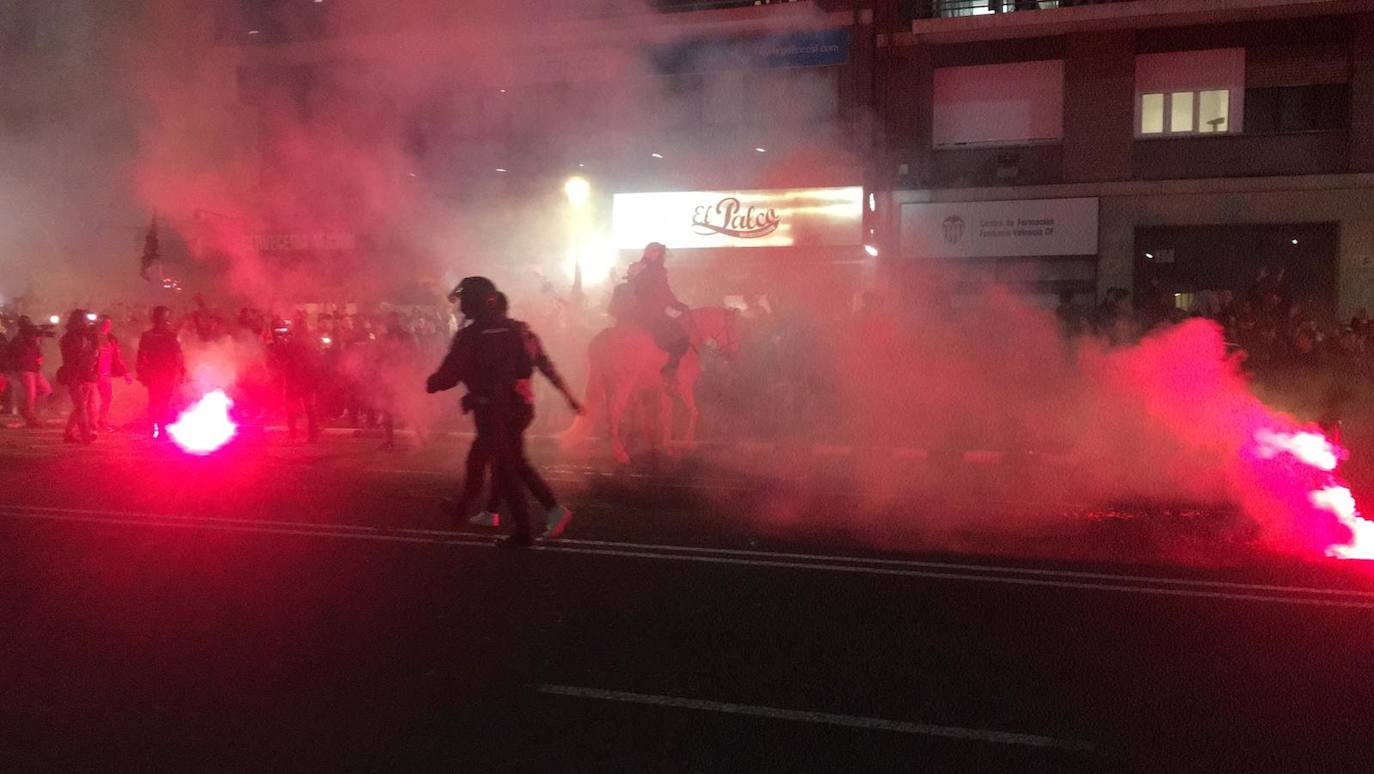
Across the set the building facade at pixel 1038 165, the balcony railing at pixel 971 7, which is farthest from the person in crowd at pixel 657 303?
the balcony railing at pixel 971 7

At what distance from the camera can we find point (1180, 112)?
53.0 feet

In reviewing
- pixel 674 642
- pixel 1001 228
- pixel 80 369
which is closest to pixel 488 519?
pixel 674 642

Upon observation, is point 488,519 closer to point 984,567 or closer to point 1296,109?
point 984,567

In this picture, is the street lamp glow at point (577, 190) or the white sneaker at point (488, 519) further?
the street lamp glow at point (577, 190)

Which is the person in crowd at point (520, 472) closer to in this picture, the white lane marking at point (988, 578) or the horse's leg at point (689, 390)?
the white lane marking at point (988, 578)

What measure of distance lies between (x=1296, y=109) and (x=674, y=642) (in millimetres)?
14780

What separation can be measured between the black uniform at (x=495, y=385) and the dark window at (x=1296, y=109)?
1345cm

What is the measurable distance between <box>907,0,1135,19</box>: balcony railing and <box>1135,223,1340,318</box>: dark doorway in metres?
3.31

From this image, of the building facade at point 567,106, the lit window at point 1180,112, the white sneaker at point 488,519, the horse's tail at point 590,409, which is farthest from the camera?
the lit window at point 1180,112

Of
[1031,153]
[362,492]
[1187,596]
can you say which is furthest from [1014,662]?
[1031,153]

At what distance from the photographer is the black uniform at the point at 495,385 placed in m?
5.81

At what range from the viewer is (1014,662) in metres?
4.11

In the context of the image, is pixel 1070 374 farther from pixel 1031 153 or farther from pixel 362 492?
pixel 1031 153

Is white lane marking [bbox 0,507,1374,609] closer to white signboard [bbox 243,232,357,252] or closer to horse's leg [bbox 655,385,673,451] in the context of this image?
horse's leg [bbox 655,385,673,451]
